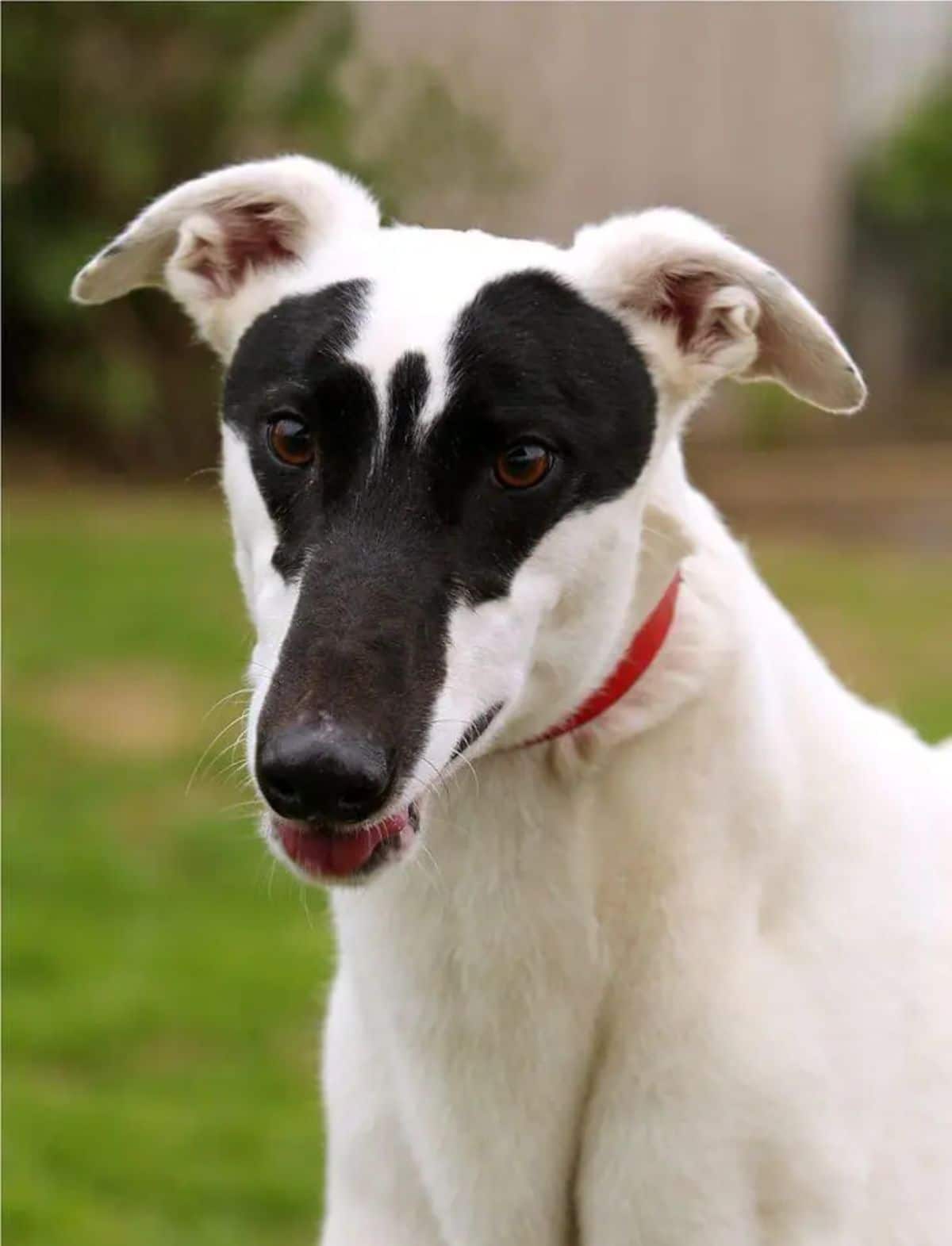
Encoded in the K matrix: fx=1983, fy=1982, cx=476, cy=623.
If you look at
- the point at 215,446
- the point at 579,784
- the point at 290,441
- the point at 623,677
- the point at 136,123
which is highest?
the point at 290,441

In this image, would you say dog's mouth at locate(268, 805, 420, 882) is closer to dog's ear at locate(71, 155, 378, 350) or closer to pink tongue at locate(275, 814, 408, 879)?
pink tongue at locate(275, 814, 408, 879)

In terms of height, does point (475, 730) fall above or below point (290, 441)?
below

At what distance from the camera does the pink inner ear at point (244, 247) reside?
2.89 m

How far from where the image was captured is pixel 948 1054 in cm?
275

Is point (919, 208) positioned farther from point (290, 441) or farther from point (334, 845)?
point (334, 845)

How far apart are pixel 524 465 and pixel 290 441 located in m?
0.30

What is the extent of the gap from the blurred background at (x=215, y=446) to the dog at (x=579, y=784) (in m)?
0.40

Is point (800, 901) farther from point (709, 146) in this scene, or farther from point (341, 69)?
point (709, 146)

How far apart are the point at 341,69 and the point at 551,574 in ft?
33.1

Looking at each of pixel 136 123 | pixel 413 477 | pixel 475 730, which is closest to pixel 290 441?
pixel 413 477

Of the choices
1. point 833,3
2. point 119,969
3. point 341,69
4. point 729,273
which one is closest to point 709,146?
point 833,3

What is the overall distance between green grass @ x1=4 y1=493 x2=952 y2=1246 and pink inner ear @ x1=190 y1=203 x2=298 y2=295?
91cm

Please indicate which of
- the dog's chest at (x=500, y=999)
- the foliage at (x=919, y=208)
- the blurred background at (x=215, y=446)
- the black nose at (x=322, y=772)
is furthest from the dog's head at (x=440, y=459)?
the foliage at (x=919, y=208)

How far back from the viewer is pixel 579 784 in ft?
8.82
